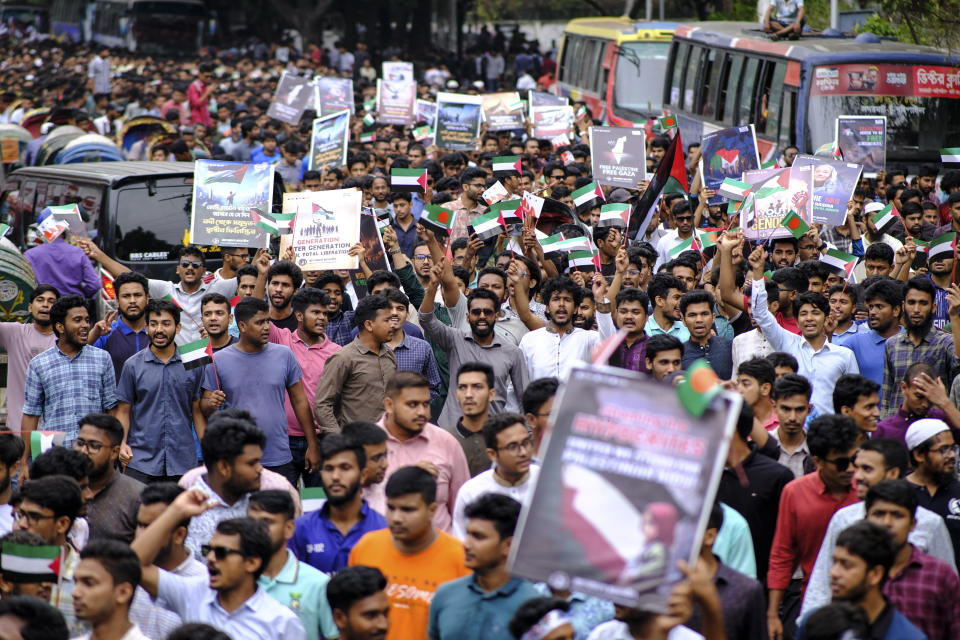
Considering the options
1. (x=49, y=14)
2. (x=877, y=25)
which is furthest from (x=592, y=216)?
(x=49, y=14)

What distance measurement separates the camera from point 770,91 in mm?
18109

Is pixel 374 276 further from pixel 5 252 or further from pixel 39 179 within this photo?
pixel 39 179

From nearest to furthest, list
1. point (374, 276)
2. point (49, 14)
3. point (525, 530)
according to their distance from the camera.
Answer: point (525, 530) → point (374, 276) → point (49, 14)

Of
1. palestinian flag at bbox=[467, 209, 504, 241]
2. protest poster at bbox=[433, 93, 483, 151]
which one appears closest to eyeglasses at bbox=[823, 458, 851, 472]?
palestinian flag at bbox=[467, 209, 504, 241]

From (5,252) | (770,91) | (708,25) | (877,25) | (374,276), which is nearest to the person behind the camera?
(374,276)

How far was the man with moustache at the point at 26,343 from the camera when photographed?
28.1ft

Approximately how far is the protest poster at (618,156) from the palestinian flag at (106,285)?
5040 millimetres

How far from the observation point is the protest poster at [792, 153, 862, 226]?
36.6ft

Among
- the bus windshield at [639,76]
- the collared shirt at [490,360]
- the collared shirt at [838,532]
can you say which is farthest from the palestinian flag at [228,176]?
the bus windshield at [639,76]

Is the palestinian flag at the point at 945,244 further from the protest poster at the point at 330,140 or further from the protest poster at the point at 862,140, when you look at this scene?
the protest poster at the point at 330,140

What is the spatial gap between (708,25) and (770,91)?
4.81 m

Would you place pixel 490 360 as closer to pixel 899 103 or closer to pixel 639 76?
pixel 899 103

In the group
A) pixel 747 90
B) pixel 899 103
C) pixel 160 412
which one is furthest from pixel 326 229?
pixel 747 90

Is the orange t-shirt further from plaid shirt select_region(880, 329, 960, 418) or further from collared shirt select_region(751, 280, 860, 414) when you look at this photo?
plaid shirt select_region(880, 329, 960, 418)
